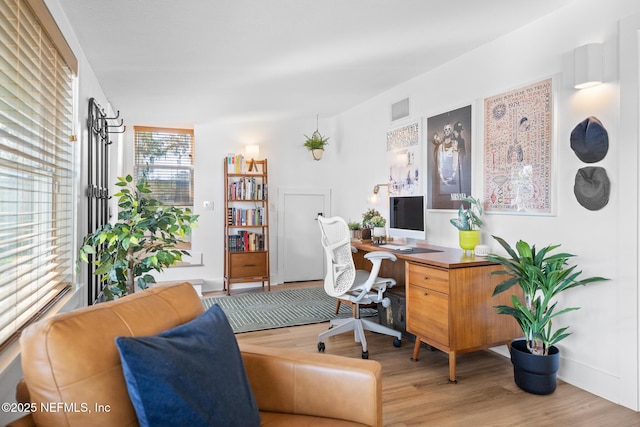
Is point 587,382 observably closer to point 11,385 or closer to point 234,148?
point 11,385

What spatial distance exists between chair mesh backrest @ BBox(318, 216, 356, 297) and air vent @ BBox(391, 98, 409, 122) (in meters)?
1.65

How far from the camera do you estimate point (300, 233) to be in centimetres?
595

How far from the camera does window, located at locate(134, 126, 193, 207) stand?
5.84 meters

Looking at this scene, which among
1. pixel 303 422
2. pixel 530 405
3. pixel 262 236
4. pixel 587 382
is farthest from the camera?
pixel 262 236

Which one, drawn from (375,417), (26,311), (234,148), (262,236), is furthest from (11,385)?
(234,148)

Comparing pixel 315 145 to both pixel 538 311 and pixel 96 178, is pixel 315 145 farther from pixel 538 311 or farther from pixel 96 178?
pixel 538 311

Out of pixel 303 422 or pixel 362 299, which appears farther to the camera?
pixel 362 299

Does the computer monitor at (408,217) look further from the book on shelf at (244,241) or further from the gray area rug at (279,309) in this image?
the book on shelf at (244,241)

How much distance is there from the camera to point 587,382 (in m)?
2.46

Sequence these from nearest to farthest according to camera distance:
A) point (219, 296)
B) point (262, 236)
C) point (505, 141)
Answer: point (505, 141) < point (219, 296) < point (262, 236)

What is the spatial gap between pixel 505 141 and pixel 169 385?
2890 millimetres

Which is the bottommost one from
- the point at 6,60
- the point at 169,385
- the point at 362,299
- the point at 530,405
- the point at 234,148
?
the point at 530,405

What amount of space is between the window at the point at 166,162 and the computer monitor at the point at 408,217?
3.38 m

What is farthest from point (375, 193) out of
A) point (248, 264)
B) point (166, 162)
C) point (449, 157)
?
point (166, 162)
